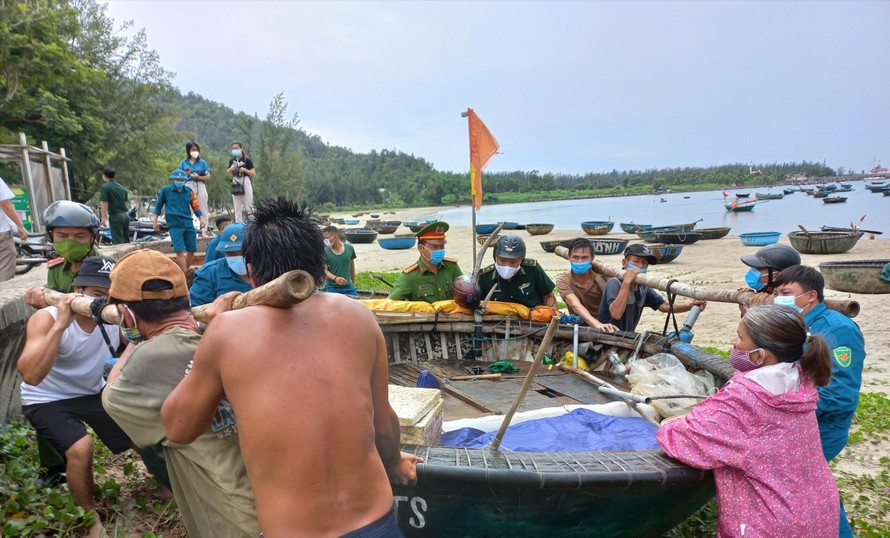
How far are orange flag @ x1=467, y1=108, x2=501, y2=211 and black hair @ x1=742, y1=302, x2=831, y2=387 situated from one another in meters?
4.85

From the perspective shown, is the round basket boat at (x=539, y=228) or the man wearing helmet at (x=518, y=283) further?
the round basket boat at (x=539, y=228)

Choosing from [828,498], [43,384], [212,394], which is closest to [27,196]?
[43,384]

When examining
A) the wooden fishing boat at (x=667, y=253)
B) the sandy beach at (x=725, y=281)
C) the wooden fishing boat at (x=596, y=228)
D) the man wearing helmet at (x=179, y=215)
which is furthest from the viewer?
the wooden fishing boat at (x=596, y=228)

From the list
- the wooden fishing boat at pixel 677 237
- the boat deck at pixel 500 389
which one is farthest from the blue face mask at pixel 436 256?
the wooden fishing boat at pixel 677 237

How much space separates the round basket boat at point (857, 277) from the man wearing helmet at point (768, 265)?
1036cm

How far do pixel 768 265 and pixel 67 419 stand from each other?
441cm

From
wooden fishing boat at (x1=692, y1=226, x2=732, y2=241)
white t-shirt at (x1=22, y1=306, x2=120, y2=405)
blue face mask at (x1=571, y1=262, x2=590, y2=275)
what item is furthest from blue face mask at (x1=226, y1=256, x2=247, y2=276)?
wooden fishing boat at (x1=692, y1=226, x2=732, y2=241)

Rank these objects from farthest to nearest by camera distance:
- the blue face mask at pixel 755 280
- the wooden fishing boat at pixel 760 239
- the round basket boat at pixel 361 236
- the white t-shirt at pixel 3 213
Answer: the round basket boat at pixel 361 236
the wooden fishing boat at pixel 760 239
the white t-shirt at pixel 3 213
the blue face mask at pixel 755 280

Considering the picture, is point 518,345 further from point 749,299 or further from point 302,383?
point 302,383

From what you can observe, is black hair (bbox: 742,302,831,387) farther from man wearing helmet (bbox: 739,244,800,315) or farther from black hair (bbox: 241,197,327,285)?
black hair (bbox: 241,197,327,285)

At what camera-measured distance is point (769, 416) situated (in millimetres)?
2203

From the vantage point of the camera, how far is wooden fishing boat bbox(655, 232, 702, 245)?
919 inches

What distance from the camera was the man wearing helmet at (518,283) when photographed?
210 inches

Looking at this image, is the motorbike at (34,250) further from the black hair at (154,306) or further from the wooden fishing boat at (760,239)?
the wooden fishing boat at (760,239)
